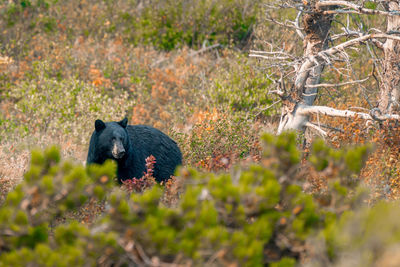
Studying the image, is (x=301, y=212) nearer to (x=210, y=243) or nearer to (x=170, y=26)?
(x=210, y=243)

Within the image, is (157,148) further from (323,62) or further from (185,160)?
(323,62)

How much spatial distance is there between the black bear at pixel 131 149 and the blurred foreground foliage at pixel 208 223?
2.44m

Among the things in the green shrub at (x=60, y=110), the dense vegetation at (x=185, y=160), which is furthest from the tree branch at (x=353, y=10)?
the green shrub at (x=60, y=110)

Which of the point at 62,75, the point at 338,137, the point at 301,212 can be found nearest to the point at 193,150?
the point at 338,137

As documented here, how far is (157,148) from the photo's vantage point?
22.2ft

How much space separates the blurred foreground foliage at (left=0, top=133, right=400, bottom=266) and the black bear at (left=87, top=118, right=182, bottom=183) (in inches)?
96.2

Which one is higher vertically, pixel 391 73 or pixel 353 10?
pixel 353 10

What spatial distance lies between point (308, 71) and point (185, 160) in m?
2.28

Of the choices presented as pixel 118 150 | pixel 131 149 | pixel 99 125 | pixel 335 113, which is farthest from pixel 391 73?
pixel 99 125

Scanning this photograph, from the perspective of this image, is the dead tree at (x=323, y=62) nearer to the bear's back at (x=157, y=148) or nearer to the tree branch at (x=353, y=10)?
the tree branch at (x=353, y=10)

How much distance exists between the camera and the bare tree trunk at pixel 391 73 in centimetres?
666

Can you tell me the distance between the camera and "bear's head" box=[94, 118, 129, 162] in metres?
5.74

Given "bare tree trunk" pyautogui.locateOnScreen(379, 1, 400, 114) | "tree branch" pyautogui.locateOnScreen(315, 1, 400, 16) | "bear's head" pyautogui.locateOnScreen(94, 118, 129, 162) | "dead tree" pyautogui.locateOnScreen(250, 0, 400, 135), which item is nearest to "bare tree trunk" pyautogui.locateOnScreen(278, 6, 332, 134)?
"dead tree" pyautogui.locateOnScreen(250, 0, 400, 135)

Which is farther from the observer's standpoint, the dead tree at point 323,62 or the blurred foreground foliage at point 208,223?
the dead tree at point 323,62
